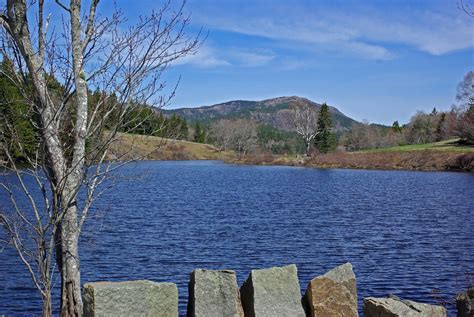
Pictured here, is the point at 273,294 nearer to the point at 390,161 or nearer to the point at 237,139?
the point at 390,161

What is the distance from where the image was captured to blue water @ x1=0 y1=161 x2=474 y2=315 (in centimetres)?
1747

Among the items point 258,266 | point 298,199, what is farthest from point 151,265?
point 298,199

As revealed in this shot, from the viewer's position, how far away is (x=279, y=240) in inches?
968

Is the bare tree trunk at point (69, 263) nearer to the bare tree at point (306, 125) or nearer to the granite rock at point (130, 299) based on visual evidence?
the granite rock at point (130, 299)

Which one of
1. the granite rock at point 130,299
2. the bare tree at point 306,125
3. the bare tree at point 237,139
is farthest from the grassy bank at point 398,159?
the granite rock at point 130,299

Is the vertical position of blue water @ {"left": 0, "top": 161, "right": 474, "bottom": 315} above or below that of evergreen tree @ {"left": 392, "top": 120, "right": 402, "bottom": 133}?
below

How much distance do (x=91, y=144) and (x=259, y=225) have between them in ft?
66.5

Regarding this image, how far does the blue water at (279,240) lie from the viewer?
A: 688 inches

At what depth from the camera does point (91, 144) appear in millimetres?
9531

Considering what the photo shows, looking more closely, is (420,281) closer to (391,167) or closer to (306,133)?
(391,167)

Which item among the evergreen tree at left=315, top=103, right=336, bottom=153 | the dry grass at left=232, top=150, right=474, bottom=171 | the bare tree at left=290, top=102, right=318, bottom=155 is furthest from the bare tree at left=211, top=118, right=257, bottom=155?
the dry grass at left=232, top=150, right=474, bottom=171

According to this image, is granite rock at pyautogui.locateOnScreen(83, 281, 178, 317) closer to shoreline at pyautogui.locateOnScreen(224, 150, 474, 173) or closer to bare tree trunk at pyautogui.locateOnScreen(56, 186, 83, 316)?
bare tree trunk at pyautogui.locateOnScreen(56, 186, 83, 316)

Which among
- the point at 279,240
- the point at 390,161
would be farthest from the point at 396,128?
the point at 279,240

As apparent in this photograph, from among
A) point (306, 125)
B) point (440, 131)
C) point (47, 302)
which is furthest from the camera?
point (440, 131)
